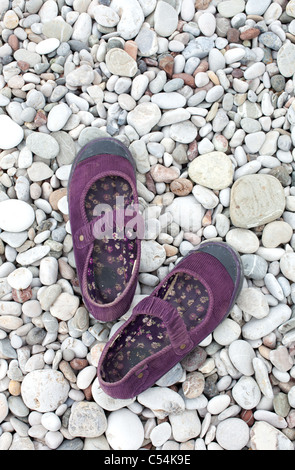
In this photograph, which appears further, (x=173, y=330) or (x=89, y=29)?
(x=89, y=29)

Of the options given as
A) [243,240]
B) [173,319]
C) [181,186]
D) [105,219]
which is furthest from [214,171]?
[173,319]

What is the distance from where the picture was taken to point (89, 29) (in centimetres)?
147

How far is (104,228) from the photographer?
1328 millimetres

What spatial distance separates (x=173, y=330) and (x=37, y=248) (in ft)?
1.60

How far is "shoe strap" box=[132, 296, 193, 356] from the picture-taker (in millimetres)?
1233

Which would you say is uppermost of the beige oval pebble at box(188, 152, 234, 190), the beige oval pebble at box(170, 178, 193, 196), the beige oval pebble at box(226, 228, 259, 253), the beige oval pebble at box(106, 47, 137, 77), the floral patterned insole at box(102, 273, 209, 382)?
the beige oval pebble at box(106, 47, 137, 77)

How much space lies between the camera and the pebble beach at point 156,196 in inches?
50.2

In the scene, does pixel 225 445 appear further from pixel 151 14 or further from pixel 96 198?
pixel 151 14

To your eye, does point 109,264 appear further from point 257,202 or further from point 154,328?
point 257,202

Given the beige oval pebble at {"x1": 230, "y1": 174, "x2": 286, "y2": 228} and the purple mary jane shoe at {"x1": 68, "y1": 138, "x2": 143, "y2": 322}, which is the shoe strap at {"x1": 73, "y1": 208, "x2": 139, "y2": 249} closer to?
the purple mary jane shoe at {"x1": 68, "y1": 138, "x2": 143, "y2": 322}

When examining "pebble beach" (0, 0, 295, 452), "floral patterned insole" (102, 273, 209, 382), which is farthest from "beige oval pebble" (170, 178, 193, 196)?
"floral patterned insole" (102, 273, 209, 382)

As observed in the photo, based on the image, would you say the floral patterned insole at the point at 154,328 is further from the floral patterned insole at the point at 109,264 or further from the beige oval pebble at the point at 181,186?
the beige oval pebble at the point at 181,186

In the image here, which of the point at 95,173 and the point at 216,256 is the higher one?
the point at 95,173

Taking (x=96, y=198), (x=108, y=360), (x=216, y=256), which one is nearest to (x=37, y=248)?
(x=96, y=198)
